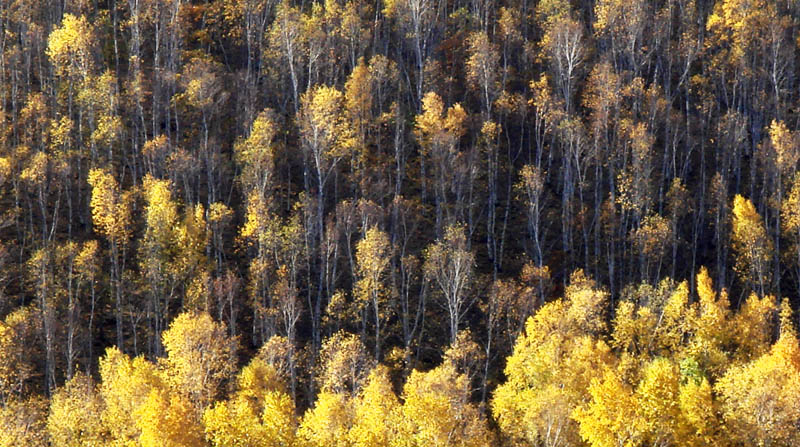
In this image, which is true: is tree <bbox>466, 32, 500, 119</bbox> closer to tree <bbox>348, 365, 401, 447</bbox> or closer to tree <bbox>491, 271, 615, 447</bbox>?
tree <bbox>491, 271, 615, 447</bbox>

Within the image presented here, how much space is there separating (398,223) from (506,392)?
2230 cm

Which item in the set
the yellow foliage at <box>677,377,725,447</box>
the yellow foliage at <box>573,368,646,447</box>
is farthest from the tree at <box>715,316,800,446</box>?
the yellow foliage at <box>573,368,646,447</box>

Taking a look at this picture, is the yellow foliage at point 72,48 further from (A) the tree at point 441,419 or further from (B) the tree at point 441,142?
(A) the tree at point 441,419

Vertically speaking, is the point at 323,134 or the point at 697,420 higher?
the point at 323,134

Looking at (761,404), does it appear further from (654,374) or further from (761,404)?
(654,374)

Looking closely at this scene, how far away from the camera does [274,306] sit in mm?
74312

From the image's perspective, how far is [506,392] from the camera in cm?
6475

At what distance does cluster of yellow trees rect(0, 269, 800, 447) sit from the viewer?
57312mm

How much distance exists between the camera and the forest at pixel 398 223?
199 feet

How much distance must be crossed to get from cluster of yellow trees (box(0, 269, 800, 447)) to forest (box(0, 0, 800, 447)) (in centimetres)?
23

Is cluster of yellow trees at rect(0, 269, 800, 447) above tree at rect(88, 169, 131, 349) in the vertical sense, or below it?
below

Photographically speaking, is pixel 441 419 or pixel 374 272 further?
pixel 374 272

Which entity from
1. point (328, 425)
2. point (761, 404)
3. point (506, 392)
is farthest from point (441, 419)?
Answer: point (761, 404)

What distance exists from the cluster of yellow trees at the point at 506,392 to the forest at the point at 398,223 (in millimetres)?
233
